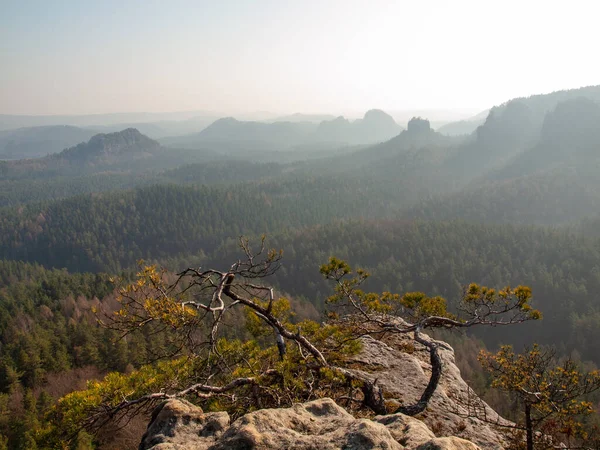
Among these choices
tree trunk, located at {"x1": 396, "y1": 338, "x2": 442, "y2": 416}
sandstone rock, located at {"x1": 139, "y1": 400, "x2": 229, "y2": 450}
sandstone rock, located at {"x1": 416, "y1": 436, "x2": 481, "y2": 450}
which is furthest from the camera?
tree trunk, located at {"x1": 396, "y1": 338, "x2": 442, "y2": 416}

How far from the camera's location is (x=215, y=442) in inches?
157

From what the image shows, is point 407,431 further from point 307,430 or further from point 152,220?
point 152,220

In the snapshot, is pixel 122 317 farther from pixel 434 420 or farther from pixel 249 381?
pixel 434 420

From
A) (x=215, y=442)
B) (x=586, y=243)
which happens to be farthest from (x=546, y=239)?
(x=215, y=442)

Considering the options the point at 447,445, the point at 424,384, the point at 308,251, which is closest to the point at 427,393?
the point at 424,384

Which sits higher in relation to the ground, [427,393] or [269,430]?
[269,430]

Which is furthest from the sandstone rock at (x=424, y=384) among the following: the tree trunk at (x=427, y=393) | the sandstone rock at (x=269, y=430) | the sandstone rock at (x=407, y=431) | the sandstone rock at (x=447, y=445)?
the sandstone rock at (x=269, y=430)

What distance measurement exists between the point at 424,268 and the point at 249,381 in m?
93.3

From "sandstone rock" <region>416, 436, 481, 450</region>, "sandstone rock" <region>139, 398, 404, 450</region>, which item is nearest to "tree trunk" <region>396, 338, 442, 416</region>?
"sandstone rock" <region>139, 398, 404, 450</region>

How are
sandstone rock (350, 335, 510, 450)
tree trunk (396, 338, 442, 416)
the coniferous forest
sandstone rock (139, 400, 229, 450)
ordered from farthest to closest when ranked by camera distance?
the coniferous forest < tree trunk (396, 338, 442, 416) < sandstone rock (350, 335, 510, 450) < sandstone rock (139, 400, 229, 450)

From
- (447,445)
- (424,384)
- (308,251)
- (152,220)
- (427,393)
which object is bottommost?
(308,251)

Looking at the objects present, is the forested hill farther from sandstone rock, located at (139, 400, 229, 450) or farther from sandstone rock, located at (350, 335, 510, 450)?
sandstone rock, located at (139, 400, 229, 450)

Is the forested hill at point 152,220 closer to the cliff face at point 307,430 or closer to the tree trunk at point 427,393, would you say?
the tree trunk at point 427,393

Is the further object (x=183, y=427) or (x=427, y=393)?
(x=427, y=393)
